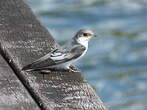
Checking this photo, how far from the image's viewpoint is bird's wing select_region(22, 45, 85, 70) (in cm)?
458

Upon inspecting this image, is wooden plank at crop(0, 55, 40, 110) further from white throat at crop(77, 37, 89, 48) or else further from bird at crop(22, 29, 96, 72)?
white throat at crop(77, 37, 89, 48)

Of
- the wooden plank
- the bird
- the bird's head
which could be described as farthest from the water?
the wooden plank

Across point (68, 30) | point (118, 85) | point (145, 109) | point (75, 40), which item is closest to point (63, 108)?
point (75, 40)

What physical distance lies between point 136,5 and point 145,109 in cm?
460

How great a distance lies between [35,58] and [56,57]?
17.6 inches

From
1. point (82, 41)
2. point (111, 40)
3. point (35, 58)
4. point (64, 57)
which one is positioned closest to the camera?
point (35, 58)

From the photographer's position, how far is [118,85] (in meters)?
11.5

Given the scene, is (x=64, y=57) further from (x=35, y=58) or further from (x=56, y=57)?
(x=35, y=58)

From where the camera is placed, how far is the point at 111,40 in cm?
1306

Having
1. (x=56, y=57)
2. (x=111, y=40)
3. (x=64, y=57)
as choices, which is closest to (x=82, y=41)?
(x=64, y=57)

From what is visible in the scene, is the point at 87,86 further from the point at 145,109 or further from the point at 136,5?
the point at 136,5

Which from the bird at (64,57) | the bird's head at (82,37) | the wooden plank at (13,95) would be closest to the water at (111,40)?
the bird's head at (82,37)

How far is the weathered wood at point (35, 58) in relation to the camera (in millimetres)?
4023

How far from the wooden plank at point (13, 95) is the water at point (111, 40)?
665cm
